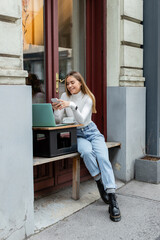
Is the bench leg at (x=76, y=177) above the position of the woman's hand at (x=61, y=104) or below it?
below

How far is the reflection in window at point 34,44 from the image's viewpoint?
4.12 metres

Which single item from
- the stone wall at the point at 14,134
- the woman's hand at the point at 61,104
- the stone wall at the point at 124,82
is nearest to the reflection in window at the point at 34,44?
the woman's hand at the point at 61,104

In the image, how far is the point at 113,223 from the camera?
3.61m

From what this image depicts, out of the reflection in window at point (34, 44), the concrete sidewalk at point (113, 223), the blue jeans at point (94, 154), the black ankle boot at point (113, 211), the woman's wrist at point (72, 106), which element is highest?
the reflection in window at point (34, 44)

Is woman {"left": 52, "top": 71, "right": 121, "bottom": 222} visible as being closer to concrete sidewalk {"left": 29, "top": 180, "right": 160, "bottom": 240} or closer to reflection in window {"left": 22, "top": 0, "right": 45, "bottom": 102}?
concrete sidewalk {"left": 29, "top": 180, "right": 160, "bottom": 240}

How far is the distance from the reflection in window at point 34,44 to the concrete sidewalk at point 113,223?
1.59 m

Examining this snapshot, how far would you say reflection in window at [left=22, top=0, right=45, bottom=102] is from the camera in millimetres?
4117

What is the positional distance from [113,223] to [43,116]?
4.68 ft

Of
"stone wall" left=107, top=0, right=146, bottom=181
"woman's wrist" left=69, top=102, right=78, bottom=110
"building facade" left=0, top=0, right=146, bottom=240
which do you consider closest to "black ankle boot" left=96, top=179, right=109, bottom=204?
"building facade" left=0, top=0, right=146, bottom=240

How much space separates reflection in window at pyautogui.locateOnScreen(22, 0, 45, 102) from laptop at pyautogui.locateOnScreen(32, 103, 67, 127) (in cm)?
54

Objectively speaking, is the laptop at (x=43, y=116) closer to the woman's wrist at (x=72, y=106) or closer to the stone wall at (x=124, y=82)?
the woman's wrist at (x=72, y=106)

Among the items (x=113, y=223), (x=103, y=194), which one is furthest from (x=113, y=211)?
(x=103, y=194)

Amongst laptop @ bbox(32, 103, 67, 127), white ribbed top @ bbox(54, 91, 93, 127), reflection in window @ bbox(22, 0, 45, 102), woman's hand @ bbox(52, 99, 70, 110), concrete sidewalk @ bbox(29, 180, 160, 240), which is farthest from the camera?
reflection in window @ bbox(22, 0, 45, 102)

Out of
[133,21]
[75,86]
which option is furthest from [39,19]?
[133,21]
